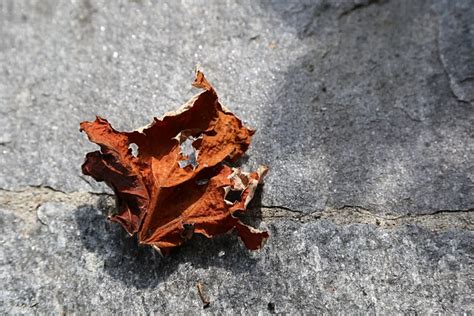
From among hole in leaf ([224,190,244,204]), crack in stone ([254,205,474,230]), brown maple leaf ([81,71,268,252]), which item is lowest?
crack in stone ([254,205,474,230])

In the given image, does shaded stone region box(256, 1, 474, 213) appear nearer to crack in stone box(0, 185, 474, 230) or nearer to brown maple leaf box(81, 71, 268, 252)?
crack in stone box(0, 185, 474, 230)

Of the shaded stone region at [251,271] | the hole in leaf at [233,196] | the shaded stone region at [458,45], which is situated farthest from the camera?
the shaded stone region at [458,45]

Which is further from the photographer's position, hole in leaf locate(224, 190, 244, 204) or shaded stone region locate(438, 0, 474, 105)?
shaded stone region locate(438, 0, 474, 105)

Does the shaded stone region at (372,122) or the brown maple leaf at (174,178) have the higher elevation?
the brown maple leaf at (174,178)

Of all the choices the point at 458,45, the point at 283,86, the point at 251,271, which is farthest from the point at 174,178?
the point at 458,45

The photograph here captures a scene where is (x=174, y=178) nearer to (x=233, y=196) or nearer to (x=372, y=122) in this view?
(x=233, y=196)

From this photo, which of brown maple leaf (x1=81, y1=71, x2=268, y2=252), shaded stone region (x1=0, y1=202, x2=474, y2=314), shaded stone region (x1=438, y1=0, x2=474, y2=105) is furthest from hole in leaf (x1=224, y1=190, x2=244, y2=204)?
shaded stone region (x1=438, y1=0, x2=474, y2=105)

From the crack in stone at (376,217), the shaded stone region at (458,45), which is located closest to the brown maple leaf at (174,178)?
the crack in stone at (376,217)

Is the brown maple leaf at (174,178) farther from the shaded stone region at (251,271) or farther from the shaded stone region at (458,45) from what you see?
the shaded stone region at (458,45)
